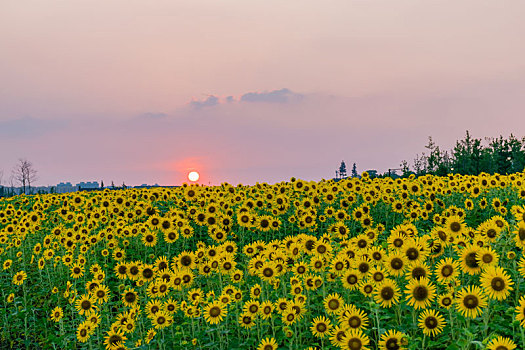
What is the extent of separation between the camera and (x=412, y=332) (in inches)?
220

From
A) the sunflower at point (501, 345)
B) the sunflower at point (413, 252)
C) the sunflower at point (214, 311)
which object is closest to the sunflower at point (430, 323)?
the sunflower at point (413, 252)

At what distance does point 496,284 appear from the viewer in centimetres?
463

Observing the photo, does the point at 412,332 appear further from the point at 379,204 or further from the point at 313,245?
the point at 379,204

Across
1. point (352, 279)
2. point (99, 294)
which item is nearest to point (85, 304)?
point (99, 294)

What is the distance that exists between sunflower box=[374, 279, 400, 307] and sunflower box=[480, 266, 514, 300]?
98cm

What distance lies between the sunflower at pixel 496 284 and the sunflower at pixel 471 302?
11cm

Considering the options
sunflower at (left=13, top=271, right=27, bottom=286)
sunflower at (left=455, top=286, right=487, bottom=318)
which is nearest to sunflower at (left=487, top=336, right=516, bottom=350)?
sunflower at (left=455, top=286, right=487, bottom=318)

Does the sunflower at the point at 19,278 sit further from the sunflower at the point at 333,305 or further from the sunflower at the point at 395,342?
the sunflower at the point at 395,342

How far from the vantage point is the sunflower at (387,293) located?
5.03m

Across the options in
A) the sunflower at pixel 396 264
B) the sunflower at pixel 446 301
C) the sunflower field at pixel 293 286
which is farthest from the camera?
the sunflower at pixel 396 264

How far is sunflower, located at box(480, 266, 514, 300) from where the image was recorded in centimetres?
460

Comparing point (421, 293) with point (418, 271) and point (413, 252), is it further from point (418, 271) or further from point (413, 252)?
point (413, 252)

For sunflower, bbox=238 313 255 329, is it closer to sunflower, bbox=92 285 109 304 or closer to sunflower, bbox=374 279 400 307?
sunflower, bbox=374 279 400 307

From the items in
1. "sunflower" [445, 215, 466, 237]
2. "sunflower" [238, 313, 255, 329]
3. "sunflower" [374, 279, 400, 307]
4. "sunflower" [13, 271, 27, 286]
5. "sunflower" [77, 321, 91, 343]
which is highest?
"sunflower" [445, 215, 466, 237]
